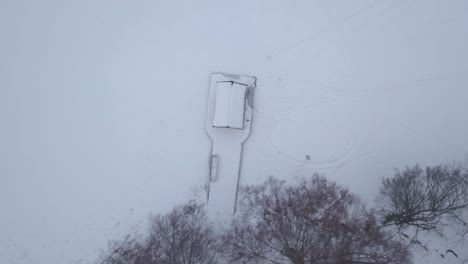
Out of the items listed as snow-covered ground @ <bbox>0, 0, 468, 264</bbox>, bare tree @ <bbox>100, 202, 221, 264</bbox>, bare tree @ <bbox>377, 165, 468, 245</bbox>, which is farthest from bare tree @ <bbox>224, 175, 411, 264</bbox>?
snow-covered ground @ <bbox>0, 0, 468, 264</bbox>

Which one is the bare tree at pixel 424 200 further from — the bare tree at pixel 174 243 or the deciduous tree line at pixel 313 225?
the bare tree at pixel 174 243

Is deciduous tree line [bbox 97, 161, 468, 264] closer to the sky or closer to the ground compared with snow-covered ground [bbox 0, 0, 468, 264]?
closer to the ground

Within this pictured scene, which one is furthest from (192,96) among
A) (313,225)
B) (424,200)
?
(424,200)

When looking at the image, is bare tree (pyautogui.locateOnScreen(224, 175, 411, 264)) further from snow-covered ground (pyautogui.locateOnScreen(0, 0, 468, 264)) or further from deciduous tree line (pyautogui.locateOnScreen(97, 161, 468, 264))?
snow-covered ground (pyautogui.locateOnScreen(0, 0, 468, 264))

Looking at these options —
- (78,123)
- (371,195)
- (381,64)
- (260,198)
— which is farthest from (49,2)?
(371,195)

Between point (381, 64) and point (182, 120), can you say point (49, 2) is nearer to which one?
point (182, 120)

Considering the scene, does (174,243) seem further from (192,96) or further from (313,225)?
(192,96)
